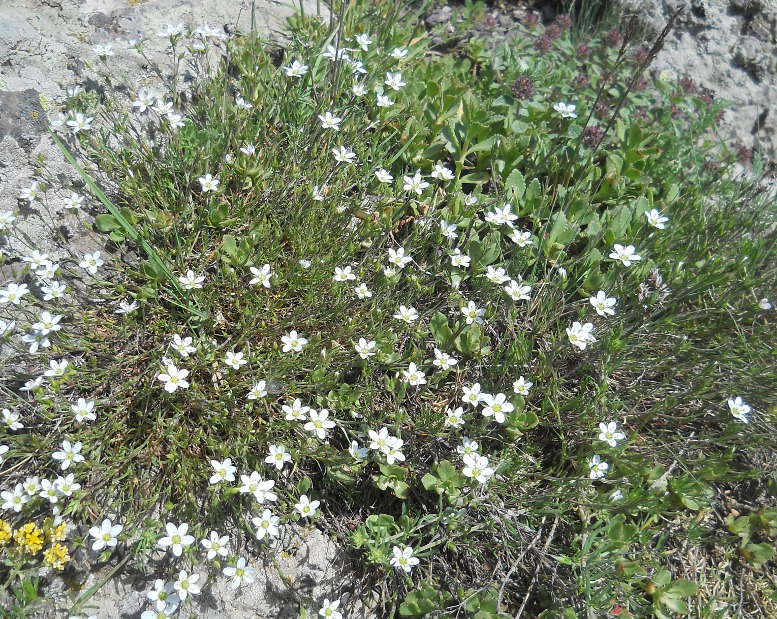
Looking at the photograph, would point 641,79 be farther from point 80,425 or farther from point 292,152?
point 80,425

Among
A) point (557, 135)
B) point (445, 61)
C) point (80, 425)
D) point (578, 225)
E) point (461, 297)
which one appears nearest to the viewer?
point (80, 425)

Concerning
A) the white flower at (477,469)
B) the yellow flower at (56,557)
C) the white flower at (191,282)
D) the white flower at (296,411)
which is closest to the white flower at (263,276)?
the white flower at (191,282)

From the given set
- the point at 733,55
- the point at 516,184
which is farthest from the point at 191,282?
the point at 733,55

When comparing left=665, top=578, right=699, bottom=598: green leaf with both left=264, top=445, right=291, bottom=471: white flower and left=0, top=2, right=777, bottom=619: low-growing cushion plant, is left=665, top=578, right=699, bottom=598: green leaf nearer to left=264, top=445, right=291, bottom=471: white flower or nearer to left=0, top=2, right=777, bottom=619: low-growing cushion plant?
left=0, top=2, right=777, bottom=619: low-growing cushion plant

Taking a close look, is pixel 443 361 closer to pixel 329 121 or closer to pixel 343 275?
pixel 343 275

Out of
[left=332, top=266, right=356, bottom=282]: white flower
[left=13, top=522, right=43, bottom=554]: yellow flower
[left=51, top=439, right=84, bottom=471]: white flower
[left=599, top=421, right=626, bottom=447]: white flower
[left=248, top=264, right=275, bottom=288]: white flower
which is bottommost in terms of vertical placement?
[left=13, top=522, right=43, bottom=554]: yellow flower

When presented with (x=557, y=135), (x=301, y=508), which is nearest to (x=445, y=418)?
(x=301, y=508)

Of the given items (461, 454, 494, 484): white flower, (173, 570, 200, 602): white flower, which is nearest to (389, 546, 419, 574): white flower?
(461, 454, 494, 484): white flower
